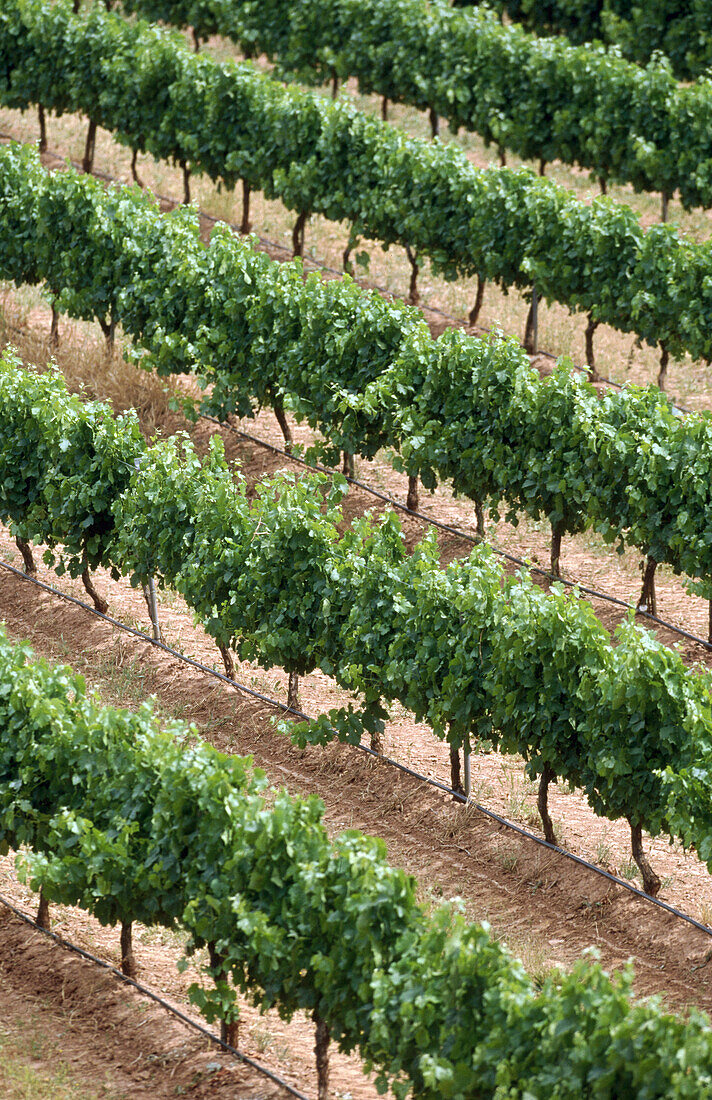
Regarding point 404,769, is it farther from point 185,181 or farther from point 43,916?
point 185,181

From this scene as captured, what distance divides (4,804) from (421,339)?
6831 millimetres

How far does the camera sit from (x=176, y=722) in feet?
29.0

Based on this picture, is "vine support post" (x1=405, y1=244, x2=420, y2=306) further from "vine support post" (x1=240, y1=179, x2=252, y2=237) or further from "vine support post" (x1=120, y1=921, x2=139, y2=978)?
"vine support post" (x1=120, y1=921, x2=139, y2=978)

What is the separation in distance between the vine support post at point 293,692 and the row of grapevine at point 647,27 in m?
15.3

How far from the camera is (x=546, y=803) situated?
34.9ft

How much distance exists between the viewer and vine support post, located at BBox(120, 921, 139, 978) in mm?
9227

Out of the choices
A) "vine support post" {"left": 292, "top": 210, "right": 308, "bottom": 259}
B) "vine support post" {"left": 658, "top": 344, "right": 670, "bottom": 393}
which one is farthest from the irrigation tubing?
"vine support post" {"left": 292, "top": 210, "right": 308, "bottom": 259}

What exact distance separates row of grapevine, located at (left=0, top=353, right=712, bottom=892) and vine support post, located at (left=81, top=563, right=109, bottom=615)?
0.19 m

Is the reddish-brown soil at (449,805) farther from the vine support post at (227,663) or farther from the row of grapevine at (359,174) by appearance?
the row of grapevine at (359,174)

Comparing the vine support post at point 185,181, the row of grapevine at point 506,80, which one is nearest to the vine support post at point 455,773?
the row of grapevine at point 506,80

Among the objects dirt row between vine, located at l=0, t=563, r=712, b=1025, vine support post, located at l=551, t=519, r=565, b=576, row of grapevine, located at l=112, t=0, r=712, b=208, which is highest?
row of grapevine, located at l=112, t=0, r=712, b=208

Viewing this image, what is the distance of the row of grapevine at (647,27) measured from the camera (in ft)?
80.5

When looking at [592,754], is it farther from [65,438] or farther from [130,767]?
[65,438]

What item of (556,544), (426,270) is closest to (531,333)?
(426,270)
